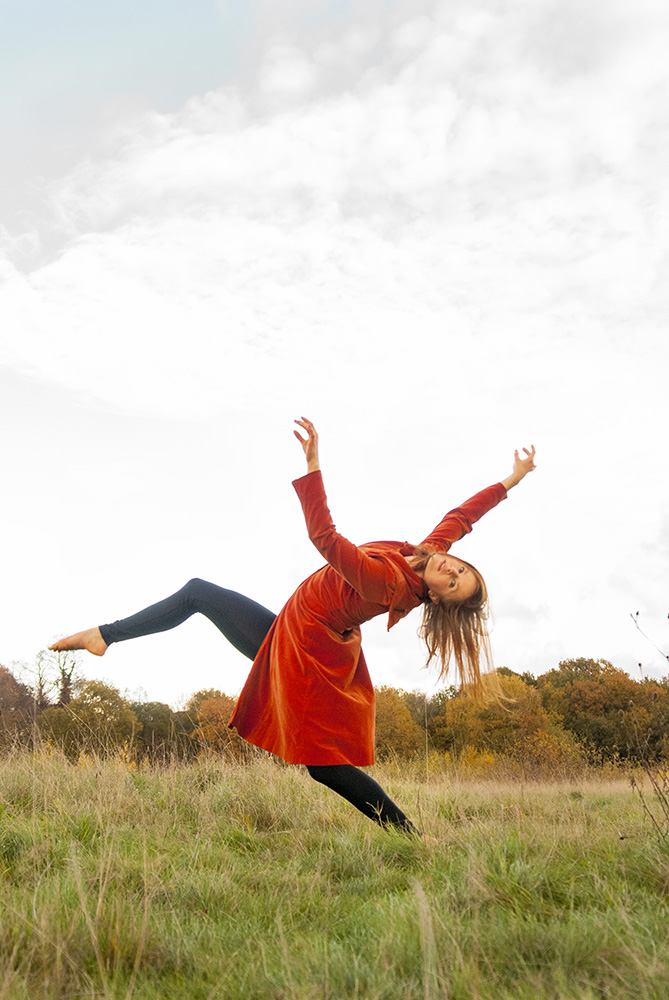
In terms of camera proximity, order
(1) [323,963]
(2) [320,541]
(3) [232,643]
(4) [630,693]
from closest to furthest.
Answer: (1) [323,963] < (2) [320,541] < (3) [232,643] < (4) [630,693]

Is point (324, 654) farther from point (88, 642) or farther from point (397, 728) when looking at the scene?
point (397, 728)

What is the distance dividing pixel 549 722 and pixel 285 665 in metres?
19.1

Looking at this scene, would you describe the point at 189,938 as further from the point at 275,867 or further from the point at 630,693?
the point at 630,693

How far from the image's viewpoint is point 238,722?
432 cm

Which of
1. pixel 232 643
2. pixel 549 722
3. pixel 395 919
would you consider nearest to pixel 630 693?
pixel 549 722

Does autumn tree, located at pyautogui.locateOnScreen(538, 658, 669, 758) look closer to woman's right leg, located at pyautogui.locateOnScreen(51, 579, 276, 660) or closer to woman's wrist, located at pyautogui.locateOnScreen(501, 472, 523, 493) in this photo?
woman's wrist, located at pyautogui.locateOnScreen(501, 472, 523, 493)

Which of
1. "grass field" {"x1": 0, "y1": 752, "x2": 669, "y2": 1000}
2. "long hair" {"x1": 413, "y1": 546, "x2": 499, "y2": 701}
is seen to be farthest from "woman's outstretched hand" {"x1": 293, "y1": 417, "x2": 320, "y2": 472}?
"grass field" {"x1": 0, "y1": 752, "x2": 669, "y2": 1000}

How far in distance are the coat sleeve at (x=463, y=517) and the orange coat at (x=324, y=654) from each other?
262 millimetres

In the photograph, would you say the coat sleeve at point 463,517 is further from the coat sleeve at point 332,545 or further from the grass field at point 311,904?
the grass field at point 311,904

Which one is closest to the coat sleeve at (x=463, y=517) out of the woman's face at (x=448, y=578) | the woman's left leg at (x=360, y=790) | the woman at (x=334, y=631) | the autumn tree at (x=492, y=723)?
the woman at (x=334, y=631)

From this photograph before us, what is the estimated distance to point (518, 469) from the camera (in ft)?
16.2

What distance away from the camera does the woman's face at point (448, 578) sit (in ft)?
13.6

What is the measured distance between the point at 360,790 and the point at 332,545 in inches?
57.4

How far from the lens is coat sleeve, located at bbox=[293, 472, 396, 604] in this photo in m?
3.68
